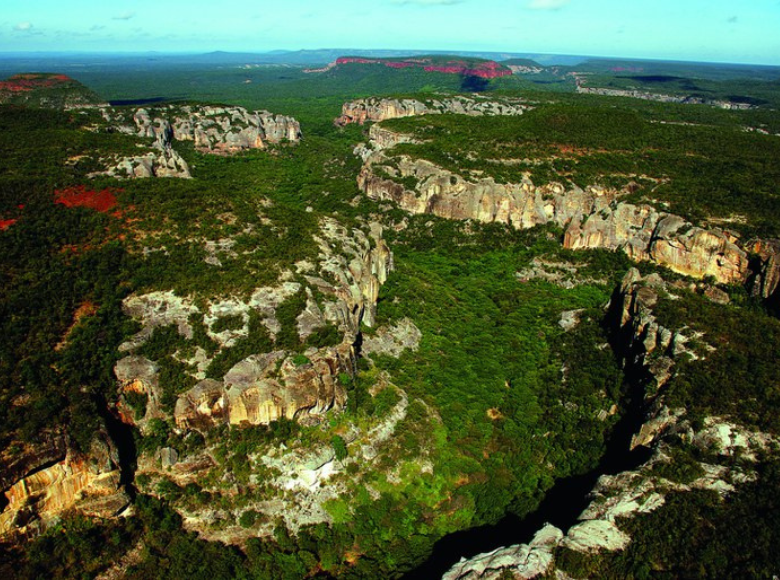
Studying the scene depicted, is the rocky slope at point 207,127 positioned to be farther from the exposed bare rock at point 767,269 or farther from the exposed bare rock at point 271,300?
the exposed bare rock at point 767,269

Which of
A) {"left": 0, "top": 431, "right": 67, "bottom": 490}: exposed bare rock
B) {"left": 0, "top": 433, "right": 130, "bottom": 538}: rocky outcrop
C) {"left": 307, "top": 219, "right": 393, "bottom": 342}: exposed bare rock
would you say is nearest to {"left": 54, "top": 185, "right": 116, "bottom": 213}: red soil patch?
{"left": 307, "top": 219, "right": 393, "bottom": 342}: exposed bare rock

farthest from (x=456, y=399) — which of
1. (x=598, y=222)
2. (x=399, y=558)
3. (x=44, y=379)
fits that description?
(x=598, y=222)

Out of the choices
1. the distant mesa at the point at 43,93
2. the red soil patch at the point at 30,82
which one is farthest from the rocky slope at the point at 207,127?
the red soil patch at the point at 30,82

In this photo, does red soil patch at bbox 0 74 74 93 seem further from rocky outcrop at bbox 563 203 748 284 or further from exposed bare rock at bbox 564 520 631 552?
exposed bare rock at bbox 564 520 631 552

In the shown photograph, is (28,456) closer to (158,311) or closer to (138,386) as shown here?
(138,386)

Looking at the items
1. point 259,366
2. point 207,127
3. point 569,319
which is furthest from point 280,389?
point 207,127

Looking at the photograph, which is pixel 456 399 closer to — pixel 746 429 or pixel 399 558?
pixel 399 558

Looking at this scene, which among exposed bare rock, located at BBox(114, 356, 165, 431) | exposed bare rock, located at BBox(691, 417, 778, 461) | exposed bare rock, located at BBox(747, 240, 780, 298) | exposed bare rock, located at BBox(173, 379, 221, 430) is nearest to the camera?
exposed bare rock, located at BBox(691, 417, 778, 461)
